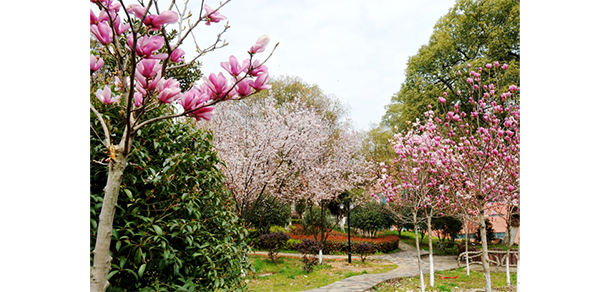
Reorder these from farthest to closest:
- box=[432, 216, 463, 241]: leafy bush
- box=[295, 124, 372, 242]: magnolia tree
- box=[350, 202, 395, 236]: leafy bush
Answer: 1. box=[350, 202, 395, 236]: leafy bush
2. box=[432, 216, 463, 241]: leafy bush
3. box=[295, 124, 372, 242]: magnolia tree

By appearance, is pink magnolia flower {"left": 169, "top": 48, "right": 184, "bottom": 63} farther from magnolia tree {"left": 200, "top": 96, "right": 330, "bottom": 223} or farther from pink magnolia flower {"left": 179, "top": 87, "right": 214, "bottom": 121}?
magnolia tree {"left": 200, "top": 96, "right": 330, "bottom": 223}

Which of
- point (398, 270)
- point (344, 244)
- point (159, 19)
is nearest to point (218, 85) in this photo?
point (159, 19)

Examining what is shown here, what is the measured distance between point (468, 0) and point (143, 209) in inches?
272

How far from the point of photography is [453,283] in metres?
4.42

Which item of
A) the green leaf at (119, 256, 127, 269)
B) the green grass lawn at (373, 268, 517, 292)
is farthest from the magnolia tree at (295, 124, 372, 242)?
the green leaf at (119, 256, 127, 269)

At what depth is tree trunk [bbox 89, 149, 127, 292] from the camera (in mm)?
671

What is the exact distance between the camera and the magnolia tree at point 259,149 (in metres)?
4.19

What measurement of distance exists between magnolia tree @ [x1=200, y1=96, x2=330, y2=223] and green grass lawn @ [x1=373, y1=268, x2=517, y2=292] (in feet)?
6.19

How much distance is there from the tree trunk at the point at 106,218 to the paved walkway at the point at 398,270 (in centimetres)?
337

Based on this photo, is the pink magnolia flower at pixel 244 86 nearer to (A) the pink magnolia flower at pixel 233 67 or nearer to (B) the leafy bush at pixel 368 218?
(A) the pink magnolia flower at pixel 233 67

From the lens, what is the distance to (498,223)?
7.79 metres

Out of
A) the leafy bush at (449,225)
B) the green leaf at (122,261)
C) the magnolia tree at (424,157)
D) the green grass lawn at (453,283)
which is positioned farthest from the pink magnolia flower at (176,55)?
the leafy bush at (449,225)
